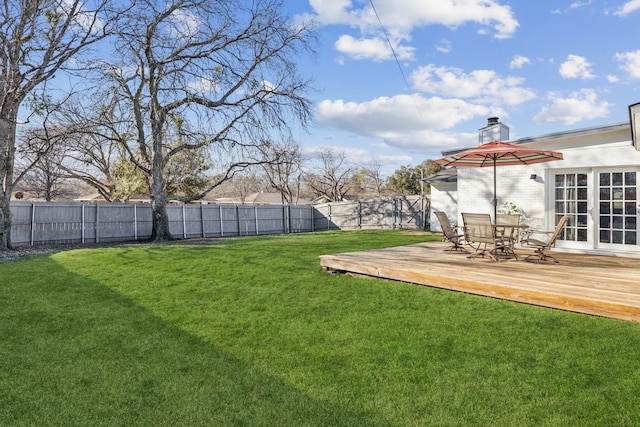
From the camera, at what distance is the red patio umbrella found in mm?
6656

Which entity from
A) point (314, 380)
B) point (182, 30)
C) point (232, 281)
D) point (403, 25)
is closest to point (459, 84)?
point (403, 25)

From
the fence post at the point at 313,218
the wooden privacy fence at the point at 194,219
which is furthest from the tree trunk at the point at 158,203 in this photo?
the fence post at the point at 313,218

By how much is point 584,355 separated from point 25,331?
5.58 m

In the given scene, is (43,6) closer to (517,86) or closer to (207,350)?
(207,350)

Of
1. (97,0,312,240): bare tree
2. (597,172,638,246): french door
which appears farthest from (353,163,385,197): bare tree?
(597,172,638,246): french door

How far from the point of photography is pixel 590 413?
246cm

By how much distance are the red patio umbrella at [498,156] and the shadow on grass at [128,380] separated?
5492mm

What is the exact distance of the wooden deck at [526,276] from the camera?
4.09m

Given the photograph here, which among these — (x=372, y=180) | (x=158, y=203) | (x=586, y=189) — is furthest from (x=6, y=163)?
(x=372, y=180)

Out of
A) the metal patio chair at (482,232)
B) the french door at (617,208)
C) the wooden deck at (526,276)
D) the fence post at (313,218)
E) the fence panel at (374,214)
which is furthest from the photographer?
the fence post at (313,218)

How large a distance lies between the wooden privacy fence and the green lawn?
938 centimetres

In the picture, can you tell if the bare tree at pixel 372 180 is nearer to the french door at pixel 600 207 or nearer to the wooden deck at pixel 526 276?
the french door at pixel 600 207

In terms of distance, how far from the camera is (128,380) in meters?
3.09

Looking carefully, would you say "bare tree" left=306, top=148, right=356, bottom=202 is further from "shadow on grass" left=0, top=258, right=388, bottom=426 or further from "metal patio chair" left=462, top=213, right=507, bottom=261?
"shadow on grass" left=0, top=258, right=388, bottom=426
